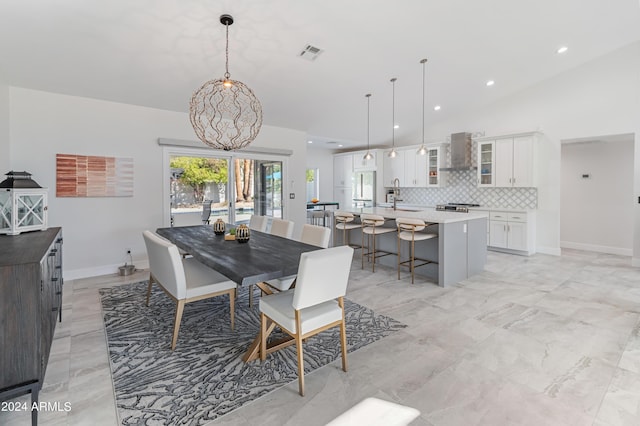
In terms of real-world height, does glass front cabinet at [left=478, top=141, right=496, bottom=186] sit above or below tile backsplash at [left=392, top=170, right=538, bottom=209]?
above

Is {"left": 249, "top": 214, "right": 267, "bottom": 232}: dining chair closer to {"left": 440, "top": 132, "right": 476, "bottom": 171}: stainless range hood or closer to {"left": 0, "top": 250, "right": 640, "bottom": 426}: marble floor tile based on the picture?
{"left": 0, "top": 250, "right": 640, "bottom": 426}: marble floor tile

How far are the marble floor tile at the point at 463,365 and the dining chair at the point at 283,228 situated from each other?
1115 mm

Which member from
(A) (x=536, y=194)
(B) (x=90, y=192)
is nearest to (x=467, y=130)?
(A) (x=536, y=194)

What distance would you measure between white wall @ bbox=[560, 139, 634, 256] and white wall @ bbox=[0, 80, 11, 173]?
361 inches

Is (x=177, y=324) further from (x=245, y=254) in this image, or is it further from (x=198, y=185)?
(x=198, y=185)

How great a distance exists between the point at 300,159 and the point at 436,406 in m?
→ 5.34

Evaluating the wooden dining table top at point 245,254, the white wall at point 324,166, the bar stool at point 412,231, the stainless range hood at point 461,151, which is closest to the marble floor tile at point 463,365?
the bar stool at point 412,231

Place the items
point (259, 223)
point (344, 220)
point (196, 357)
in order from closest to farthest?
1. point (196, 357)
2. point (259, 223)
3. point (344, 220)

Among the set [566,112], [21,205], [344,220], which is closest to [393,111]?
[344,220]

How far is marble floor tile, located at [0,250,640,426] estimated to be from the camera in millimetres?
1805

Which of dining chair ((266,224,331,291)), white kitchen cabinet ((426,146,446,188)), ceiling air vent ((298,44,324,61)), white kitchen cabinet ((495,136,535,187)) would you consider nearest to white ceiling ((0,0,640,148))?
ceiling air vent ((298,44,324,61))

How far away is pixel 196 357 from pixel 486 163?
6.30 meters

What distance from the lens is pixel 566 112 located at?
568 centimetres

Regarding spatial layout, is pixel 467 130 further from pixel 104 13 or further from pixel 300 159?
pixel 104 13
